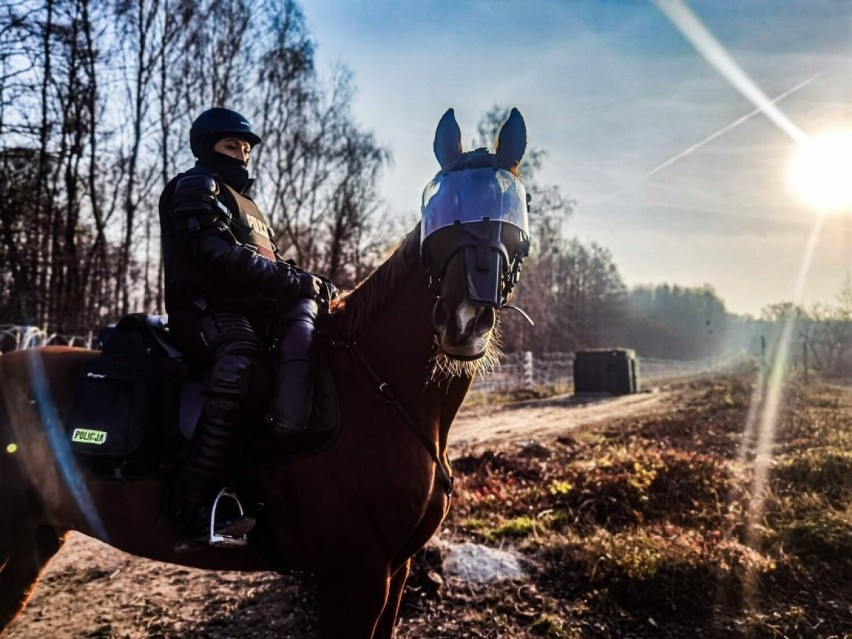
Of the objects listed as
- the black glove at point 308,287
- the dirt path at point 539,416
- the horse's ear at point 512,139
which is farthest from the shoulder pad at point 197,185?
the dirt path at point 539,416

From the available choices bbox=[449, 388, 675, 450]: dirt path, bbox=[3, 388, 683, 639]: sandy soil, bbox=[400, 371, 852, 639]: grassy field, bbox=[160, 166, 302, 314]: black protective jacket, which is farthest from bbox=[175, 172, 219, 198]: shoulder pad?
bbox=[449, 388, 675, 450]: dirt path

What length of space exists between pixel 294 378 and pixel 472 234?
44.5 inches

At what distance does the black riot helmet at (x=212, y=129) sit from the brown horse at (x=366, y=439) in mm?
1171

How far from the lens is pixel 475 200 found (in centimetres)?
255

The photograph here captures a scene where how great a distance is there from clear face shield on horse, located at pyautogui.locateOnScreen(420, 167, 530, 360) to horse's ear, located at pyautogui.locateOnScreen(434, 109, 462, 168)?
0.19 m

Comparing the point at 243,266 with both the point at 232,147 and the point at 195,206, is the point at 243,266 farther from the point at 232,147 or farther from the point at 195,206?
the point at 232,147

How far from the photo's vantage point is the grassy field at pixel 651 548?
3.99 metres

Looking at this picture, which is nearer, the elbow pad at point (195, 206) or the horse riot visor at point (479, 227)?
the horse riot visor at point (479, 227)

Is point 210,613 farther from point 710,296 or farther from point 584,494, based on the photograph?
point 710,296

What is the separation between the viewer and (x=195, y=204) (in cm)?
281

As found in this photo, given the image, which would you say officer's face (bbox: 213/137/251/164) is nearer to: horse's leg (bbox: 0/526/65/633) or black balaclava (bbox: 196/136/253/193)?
black balaclava (bbox: 196/136/253/193)

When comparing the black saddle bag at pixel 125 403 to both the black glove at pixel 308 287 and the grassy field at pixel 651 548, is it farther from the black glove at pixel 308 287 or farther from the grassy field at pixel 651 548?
the grassy field at pixel 651 548

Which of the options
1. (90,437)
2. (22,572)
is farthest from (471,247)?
(22,572)

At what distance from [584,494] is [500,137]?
15.3 ft
